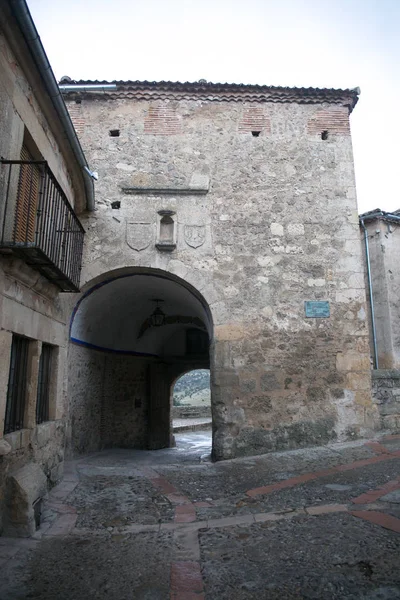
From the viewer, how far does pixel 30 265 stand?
3979 mm

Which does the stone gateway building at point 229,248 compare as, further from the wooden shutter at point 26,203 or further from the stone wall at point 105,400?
the wooden shutter at point 26,203

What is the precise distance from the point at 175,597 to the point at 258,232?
505 cm

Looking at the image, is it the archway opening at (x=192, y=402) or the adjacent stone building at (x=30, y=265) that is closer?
the adjacent stone building at (x=30, y=265)

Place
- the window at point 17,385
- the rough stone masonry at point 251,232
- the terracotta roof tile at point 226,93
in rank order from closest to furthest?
the window at point 17,385 < the rough stone masonry at point 251,232 < the terracotta roof tile at point 226,93

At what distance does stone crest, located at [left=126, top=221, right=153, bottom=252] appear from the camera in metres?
6.34

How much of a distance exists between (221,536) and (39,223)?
329 centimetres

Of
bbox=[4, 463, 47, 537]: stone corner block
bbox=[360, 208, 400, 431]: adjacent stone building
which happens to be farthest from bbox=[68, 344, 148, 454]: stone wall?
bbox=[360, 208, 400, 431]: adjacent stone building

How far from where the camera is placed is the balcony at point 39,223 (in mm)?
3596

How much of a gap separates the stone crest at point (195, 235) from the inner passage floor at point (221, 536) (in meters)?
3.19

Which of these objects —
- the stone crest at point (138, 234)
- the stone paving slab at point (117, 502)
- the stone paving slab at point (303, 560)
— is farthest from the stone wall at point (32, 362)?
the stone paving slab at point (303, 560)

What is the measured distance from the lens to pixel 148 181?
6645 millimetres

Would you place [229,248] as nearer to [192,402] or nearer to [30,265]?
[30,265]

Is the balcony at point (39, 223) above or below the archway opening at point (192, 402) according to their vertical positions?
above

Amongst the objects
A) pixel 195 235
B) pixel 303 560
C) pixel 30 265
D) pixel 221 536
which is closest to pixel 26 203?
pixel 30 265
